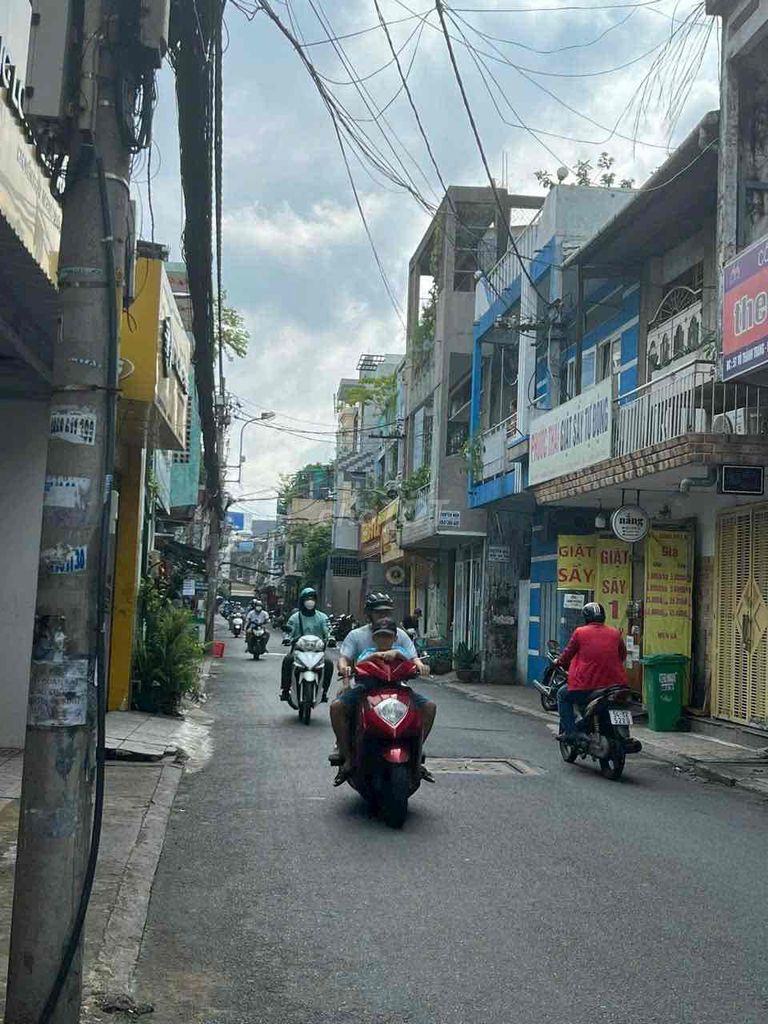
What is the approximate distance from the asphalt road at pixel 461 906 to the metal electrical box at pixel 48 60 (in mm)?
3411

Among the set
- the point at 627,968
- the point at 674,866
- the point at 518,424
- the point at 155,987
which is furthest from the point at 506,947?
the point at 518,424

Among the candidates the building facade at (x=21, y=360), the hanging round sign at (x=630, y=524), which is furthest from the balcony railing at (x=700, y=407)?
the building facade at (x=21, y=360)

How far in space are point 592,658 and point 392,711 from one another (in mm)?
3441

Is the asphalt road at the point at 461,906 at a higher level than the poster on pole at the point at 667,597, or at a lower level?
lower

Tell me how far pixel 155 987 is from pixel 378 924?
133 cm

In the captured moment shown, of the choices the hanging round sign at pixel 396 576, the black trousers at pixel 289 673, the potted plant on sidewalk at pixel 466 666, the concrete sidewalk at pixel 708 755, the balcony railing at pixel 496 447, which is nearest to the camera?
the concrete sidewalk at pixel 708 755

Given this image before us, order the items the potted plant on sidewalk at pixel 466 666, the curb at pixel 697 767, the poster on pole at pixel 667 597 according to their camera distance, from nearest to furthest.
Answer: the curb at pixel 697 767 < the poster on pole at pixel 667 597 < the potted plant on sidewalk at pixel 466 666

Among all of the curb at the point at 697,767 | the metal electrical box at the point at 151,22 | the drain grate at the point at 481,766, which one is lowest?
the curb at the point at 697,767

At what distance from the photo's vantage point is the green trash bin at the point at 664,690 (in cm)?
1545

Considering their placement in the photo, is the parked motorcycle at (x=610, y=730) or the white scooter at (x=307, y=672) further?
the white scooter at (x=307, y=672)

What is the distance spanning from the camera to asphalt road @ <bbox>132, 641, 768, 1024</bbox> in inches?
182

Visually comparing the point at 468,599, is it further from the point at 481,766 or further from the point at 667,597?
the point at 481,766

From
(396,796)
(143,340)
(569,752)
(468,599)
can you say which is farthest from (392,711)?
(468,599)

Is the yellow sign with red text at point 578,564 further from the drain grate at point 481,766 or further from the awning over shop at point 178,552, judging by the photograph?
the awning over shop at point 178,552
